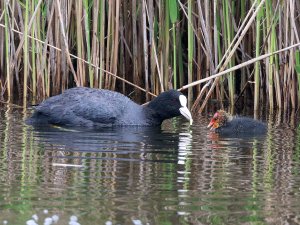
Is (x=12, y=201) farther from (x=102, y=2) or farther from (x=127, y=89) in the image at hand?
(x=127, y=89)

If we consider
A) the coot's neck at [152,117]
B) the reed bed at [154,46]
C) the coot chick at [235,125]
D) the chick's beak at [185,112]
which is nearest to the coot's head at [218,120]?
the coot chick at [235,125]

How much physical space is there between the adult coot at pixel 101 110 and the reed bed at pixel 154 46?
12.3 inches

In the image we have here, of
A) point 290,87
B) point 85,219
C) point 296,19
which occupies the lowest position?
point 85,219

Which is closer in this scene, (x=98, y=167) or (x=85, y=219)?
(x=85, y=219)

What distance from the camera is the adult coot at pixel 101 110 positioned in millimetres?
9148

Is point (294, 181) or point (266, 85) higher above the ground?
point (266, 85)

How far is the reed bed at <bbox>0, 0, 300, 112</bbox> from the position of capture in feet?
31.8

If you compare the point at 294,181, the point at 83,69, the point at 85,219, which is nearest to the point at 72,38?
the point at 83,69

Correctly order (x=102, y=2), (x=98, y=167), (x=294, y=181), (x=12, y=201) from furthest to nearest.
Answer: (x=102, y=2), (x=98, y=167), (x=294, y=181), (x=12, y=201)

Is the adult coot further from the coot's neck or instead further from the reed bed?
the reed bed

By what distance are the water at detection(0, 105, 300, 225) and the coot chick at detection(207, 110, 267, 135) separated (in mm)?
164

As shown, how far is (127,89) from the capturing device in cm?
1188

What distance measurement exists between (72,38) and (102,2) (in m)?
1.43

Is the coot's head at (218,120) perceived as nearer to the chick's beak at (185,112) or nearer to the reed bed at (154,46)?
the chick's beak at (185,112)
